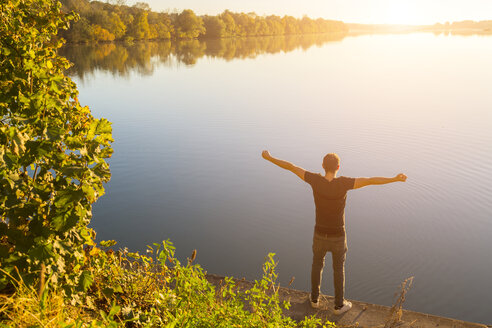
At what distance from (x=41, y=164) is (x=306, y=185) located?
11.4 metres

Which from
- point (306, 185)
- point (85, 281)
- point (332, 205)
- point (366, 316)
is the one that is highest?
point (332, 205)

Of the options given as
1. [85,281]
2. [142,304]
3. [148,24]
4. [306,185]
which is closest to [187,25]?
[148,24]

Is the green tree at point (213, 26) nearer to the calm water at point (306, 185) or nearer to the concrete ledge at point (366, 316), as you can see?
the calm water at point (306, 185)

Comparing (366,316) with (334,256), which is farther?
(366,316)

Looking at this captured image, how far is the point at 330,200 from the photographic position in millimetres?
5039

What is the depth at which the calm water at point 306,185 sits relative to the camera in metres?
9.28

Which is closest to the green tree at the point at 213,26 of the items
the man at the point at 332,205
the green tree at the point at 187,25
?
the green tree at the point at 187,25

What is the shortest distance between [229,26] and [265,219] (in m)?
134

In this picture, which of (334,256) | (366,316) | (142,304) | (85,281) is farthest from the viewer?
(366,316)

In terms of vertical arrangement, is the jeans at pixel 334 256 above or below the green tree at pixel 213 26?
below

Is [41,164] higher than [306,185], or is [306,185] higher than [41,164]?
[41,164]

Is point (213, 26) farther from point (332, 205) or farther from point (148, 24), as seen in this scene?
point (332, 205)

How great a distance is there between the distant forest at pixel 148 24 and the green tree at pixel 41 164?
6016 centimetres

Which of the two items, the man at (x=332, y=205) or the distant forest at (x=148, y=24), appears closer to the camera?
the man at (x=332, y=205)
